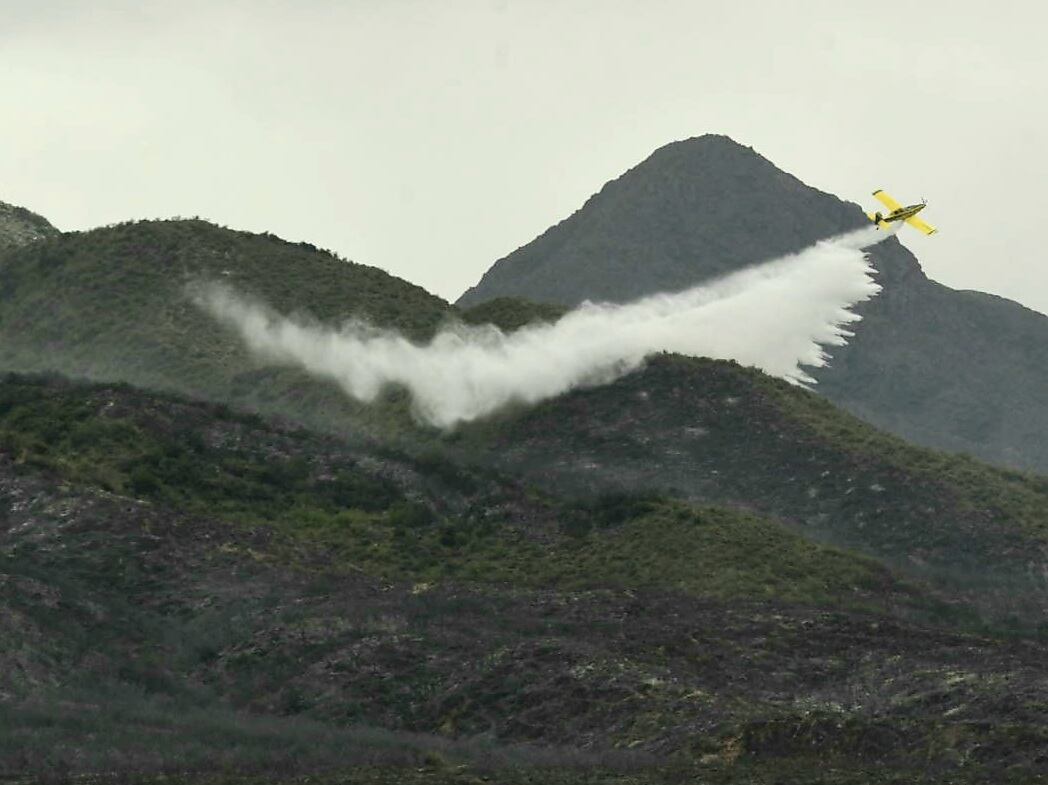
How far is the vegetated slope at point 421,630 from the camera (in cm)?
6469

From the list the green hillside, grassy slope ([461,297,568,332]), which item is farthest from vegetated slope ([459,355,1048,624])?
the green hillside

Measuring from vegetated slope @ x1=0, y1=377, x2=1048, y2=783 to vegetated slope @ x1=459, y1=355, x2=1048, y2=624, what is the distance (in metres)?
7.26

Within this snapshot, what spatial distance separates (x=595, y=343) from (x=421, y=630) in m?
47.7

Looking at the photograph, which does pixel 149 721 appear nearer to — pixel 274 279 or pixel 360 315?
pixel 360 315

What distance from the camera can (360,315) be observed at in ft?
450

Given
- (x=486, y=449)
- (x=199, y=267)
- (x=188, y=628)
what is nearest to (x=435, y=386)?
(x=486, y=449)

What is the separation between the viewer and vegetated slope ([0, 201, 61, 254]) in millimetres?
171875

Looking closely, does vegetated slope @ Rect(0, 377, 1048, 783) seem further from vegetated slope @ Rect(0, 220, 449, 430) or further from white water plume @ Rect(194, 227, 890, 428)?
vegetated slope @ Rect(0, 220, 449, 430)

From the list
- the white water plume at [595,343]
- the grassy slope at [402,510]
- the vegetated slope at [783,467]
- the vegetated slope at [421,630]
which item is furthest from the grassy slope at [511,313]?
the vegetated slope at [421,630]

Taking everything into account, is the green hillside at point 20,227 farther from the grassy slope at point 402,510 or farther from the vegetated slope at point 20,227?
the grassy slope at point 402,510

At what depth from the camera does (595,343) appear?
4956 inches

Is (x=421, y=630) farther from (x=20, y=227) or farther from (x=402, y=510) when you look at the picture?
(x=20, y=227)

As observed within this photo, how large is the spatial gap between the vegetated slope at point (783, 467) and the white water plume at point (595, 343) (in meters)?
2.13

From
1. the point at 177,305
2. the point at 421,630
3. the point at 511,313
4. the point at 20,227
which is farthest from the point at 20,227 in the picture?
the point at 421,630
